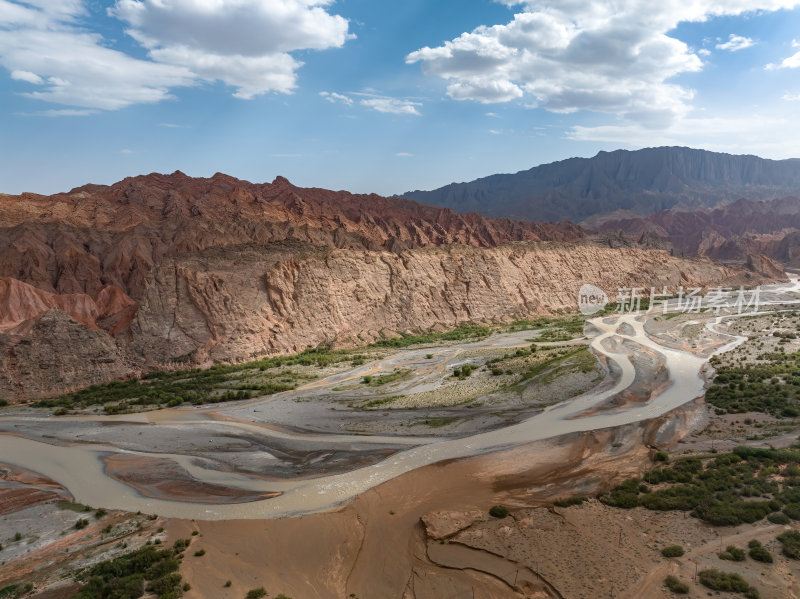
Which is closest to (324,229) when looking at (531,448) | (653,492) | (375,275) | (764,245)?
(375,275)

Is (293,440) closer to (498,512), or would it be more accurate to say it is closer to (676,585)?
(498,512)

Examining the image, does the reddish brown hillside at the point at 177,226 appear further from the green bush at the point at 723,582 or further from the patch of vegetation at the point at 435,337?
the green bush at the point at 723,582

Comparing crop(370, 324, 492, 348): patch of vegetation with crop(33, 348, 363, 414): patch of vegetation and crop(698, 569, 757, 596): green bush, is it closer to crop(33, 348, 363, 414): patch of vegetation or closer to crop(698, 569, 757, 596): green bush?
crop(33, 348, 363, 414): patch of vegetation

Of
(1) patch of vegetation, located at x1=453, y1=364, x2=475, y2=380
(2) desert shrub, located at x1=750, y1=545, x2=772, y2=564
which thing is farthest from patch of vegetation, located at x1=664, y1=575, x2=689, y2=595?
(1) patch of vegetation, located at x1=453, y1=364, x2=475, y2=380

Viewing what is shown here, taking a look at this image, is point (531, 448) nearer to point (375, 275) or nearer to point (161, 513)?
point (161, 513)

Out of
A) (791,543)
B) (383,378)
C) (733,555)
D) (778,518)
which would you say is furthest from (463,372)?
(791,543)
